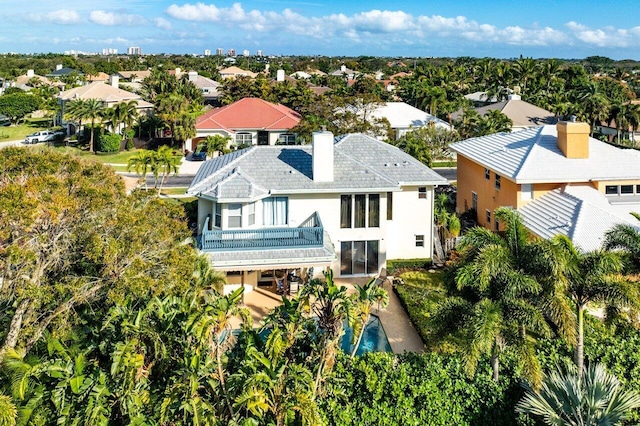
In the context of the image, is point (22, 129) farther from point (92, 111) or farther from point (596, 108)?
point (596, 108)

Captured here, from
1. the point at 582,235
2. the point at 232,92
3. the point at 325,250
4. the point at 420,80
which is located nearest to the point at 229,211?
the point at 325,250

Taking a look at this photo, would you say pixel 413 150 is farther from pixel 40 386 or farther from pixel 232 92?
pixel 232 92

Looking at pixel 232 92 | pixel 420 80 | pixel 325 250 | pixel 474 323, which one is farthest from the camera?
pixel 420 80

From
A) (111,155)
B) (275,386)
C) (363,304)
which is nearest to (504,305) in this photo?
(363,304)

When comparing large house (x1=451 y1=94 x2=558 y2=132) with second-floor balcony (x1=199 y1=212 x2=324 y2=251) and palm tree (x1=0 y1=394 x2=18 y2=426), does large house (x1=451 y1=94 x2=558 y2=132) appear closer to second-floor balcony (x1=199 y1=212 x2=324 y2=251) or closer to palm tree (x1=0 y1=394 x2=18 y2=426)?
second-floor balcony (x1=199 y1=212 x2=324 y2=251)

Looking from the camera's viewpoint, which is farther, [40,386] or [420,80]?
[420,80]

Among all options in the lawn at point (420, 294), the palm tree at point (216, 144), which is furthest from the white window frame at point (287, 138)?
the lawn at point (420, 294)

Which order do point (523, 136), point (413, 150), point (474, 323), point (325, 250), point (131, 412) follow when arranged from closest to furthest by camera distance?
point (131, 412), point (474, 323), point (325, 250), point (523, 136), point (413, 150)
